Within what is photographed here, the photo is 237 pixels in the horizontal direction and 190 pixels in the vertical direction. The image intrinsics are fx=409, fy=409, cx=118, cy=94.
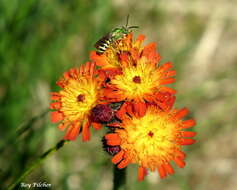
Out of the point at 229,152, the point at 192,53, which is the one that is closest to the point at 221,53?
the point at 192,53

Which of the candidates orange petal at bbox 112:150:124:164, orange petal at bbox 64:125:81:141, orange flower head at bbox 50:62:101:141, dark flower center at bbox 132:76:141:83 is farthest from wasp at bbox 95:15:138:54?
orange petal at bbox 112:150:124:164

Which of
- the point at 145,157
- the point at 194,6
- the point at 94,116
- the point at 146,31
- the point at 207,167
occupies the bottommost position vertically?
the point at 207,167

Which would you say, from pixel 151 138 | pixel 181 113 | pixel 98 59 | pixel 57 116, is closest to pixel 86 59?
pixel 98 59

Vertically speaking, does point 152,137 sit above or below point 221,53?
below

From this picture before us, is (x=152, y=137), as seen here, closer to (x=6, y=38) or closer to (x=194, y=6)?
(x=6, y=38)

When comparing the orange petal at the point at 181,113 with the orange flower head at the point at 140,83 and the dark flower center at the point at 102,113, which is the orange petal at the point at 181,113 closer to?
the orange flower head at the point at 140,83

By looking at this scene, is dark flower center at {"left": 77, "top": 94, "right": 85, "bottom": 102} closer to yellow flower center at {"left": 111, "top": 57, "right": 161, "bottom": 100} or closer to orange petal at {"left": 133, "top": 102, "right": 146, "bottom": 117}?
yellow flower center at {"left": 111, "top": 57, "right": 161, "bottom": 100}
